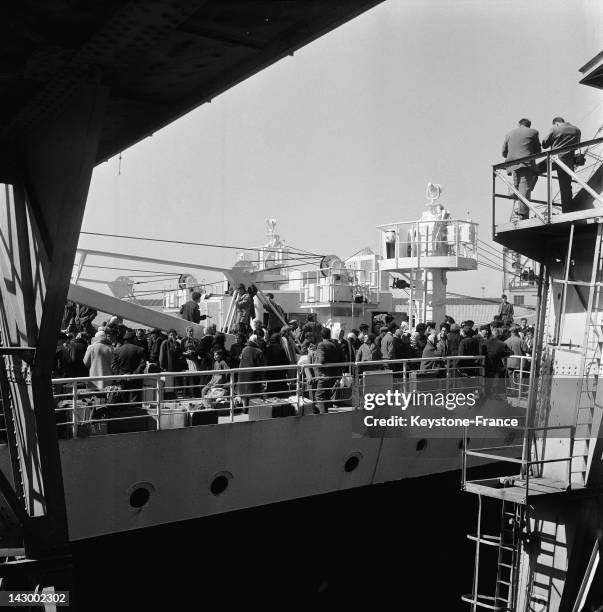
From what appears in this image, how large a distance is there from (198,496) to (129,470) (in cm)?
119

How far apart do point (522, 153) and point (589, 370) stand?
10.7 ft

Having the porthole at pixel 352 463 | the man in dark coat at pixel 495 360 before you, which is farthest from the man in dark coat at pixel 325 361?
the man in dark coat at pixel 495 360

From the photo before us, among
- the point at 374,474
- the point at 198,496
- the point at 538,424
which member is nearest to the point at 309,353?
the point at 374,474

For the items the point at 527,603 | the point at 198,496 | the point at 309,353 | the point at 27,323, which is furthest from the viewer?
the point at 309,353

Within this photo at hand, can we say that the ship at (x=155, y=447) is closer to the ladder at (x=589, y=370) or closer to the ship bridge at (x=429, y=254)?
the ladder at (x=589, y=370)

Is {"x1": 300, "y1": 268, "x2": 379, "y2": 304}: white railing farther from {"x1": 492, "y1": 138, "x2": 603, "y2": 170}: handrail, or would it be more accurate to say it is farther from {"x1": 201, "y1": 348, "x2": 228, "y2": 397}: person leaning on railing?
{"x1": 492, "y1": 138, "x2": 603, "y2": 170}: handrail

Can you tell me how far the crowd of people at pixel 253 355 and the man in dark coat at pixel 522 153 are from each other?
9.69 feet

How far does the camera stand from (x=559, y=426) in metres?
8.70

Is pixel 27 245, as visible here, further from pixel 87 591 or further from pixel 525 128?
pixel 525 128

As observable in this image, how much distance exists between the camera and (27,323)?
643cm

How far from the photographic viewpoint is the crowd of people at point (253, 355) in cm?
1109

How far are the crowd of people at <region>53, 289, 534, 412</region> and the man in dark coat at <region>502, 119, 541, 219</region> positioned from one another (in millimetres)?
2952

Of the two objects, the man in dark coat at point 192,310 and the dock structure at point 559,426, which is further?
the man in dark coat at point 192,310

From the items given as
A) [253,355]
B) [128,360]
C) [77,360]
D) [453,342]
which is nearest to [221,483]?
[253,355]
